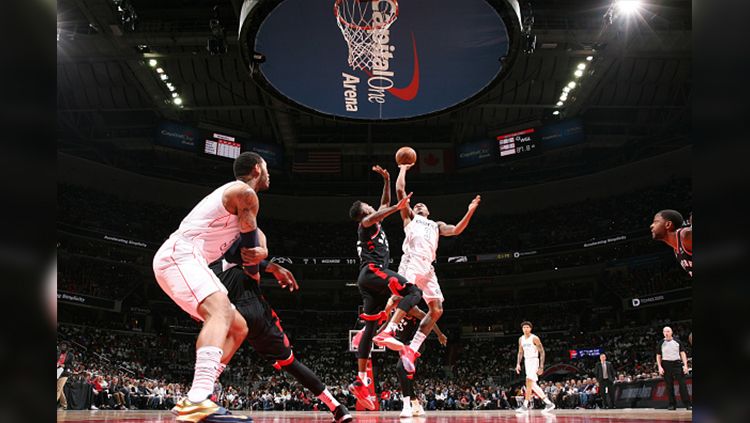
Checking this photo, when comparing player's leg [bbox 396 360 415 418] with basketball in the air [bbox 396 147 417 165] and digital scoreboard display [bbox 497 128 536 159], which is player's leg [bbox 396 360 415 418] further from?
digital scoreboard display [bbox 497 128 536 159]

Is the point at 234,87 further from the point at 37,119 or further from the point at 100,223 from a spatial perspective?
the point at 37,119

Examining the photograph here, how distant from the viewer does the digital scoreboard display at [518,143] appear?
25922 mm

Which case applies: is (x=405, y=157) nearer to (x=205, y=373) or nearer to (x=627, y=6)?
(x=205, y=373)

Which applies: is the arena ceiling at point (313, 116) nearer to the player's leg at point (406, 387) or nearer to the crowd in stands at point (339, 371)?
the player's leg at point (406, 387)

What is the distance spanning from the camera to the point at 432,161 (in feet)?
93.6

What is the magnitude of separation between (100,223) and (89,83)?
23.6 ft

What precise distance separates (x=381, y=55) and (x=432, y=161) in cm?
1993

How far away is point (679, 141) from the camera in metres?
28.5

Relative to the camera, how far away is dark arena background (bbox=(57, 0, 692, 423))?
63.1ft

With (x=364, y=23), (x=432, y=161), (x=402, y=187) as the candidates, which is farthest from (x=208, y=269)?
(x=432, y=161)

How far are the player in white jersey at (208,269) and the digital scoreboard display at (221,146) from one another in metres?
22.2

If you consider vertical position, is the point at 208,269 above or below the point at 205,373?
above

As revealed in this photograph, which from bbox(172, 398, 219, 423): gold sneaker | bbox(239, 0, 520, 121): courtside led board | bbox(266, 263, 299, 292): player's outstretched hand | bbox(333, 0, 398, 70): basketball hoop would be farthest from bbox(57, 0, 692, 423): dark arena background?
bbox(172, 398, 219, 423): gold sneaker

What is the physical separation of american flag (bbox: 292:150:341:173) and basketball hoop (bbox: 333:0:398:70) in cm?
1909
